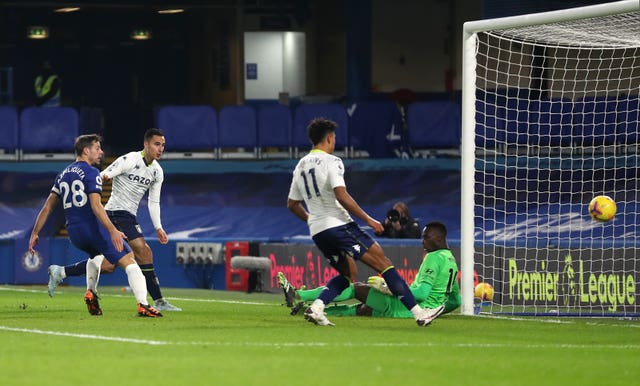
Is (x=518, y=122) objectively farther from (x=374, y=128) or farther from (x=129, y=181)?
(x=129, y=181)

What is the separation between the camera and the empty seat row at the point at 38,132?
28.2m

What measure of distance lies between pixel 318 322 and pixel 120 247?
80.0 inches

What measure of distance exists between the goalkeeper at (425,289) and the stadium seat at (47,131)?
43.6 feet

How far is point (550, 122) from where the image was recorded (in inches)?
957

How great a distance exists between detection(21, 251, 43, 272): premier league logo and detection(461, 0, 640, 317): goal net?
23.1 ft

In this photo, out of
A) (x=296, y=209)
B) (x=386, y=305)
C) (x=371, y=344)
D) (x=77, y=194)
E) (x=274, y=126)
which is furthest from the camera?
(x=274, y=126)

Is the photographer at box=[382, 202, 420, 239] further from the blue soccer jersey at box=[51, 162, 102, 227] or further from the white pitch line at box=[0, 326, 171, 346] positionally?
the white pitch line at box=[0, 326, 171, 346]

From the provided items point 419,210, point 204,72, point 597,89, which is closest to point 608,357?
point 597,89

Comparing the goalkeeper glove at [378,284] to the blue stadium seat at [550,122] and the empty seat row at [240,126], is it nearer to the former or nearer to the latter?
the blue stadium seat at [550,122]

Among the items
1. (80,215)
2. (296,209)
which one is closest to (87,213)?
(80,215)

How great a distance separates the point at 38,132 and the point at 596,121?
34.0ft

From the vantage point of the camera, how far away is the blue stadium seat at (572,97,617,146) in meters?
24.1

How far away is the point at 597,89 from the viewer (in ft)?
80.3

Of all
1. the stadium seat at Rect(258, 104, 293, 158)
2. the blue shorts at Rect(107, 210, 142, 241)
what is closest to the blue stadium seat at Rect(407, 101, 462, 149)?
the stadium seat at Rect(258, 104, 293, 158)
